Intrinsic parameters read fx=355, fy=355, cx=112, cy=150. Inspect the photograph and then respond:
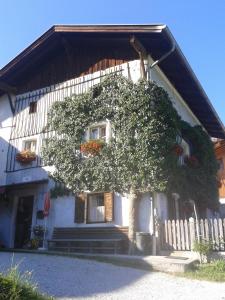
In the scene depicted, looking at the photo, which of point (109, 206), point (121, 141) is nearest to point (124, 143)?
point (121, 141)

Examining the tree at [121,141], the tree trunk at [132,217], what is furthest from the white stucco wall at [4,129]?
the tree trunk at [132,217]

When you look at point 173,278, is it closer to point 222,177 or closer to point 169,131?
point 169,131

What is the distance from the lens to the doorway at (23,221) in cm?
1597

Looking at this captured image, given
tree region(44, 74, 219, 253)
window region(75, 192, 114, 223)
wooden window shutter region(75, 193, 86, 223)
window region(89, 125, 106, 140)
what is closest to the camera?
tree region(44, 74, 219, 253)

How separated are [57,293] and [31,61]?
1358cm

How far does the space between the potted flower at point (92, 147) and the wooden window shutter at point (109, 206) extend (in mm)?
1718

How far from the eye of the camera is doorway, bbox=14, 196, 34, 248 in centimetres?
1597

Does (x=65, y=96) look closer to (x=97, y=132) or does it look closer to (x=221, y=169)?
(x=97, y=132)

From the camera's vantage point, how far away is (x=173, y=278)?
866cm

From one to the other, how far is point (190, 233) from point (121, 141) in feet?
13.5

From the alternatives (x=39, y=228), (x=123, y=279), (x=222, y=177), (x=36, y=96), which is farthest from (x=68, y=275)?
(x=222, y=177)

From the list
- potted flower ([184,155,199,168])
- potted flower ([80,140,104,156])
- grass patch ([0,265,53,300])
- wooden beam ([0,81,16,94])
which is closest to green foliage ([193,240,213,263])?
potted flower ([80,140,104,156])

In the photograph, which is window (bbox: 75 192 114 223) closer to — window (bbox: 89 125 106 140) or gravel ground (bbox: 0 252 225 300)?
window (bbox: 89 125 106 140)

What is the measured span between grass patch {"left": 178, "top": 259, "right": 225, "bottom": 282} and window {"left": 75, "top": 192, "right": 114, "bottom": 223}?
450 centimetres
